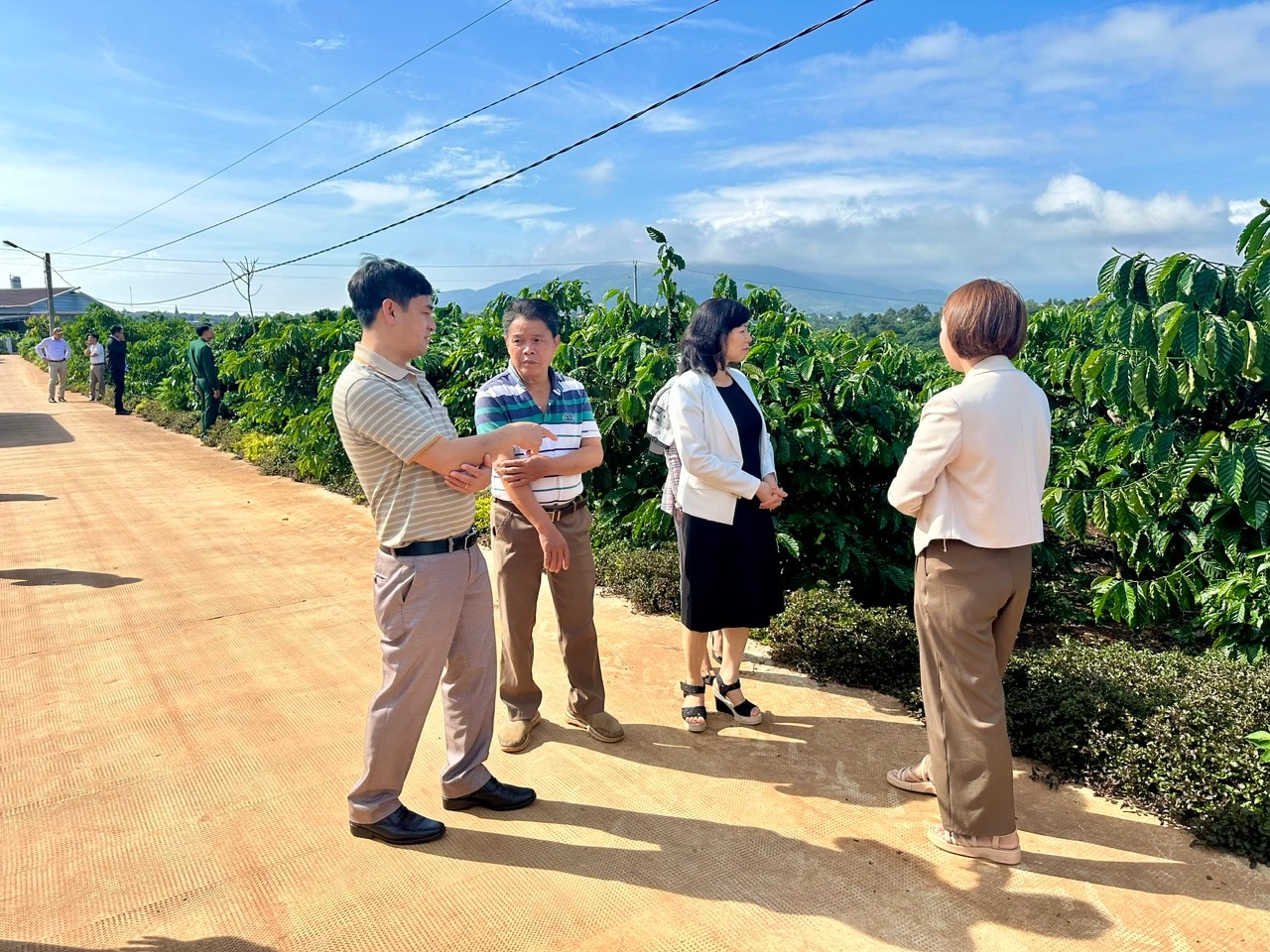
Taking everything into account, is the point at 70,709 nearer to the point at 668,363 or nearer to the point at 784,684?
the point at 784,684

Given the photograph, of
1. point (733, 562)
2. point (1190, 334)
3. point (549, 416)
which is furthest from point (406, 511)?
point (1190, 334)

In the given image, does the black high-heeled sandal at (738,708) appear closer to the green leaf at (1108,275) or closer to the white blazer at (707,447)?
the white blazer at (707,447)

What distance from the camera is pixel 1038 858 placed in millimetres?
2820

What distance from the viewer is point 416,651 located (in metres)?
2.77

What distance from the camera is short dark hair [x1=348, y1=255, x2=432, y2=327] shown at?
2.67 metres

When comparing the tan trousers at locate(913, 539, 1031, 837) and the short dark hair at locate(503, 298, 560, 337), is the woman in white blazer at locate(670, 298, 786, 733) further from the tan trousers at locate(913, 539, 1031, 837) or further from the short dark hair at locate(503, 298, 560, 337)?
the tan trousers at locate(913, 539, 1031, 837)

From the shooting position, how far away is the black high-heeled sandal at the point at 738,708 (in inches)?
150

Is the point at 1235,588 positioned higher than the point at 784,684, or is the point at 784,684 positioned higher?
the point at 1235,588

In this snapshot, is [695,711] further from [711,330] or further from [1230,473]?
[1230,473]

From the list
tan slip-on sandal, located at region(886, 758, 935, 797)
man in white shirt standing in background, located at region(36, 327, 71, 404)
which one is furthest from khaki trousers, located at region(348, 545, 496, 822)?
man in white shirt standing in background, located at region(36, 327, 71, 404)

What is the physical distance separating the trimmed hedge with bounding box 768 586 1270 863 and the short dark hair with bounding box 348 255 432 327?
277 centimetres

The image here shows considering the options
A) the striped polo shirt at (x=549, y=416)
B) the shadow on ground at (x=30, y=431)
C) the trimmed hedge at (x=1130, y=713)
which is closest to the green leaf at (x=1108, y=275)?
the trimmed hedge at (x=1130, y=713)

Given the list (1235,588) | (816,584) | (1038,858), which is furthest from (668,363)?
(1038,858)

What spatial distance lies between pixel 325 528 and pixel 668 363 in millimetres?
3773
